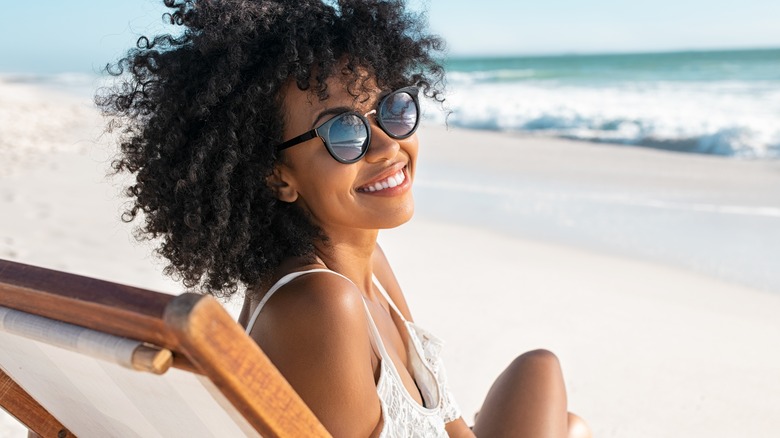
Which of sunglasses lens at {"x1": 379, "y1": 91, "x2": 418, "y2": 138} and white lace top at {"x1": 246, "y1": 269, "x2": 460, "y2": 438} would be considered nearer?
white lace top at {"x1": 246, "y1": 269, "x2": 460, "y2": 438}

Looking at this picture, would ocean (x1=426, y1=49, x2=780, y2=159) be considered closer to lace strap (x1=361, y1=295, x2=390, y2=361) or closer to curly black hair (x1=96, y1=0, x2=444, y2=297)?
curly black hair (x1=96, y1=0, x2=444, y2=297)

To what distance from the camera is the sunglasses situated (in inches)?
80.9

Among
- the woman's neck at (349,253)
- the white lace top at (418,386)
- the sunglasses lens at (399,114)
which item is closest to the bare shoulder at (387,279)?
the white lace top at (418,386)

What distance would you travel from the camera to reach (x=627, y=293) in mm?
5426

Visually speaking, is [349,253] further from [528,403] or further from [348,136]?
[528,403]

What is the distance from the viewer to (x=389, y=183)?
2.17m

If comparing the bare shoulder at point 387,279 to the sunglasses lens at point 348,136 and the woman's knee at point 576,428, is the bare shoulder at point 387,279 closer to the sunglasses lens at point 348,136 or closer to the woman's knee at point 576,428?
the sunglasses lens at point 348,136

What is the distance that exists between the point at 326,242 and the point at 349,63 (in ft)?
1.46

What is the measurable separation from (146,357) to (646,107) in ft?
63.7

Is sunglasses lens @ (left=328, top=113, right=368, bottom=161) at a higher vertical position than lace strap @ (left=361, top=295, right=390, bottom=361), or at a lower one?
higher

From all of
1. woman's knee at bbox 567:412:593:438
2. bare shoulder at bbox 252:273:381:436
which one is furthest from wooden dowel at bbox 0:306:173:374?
woman's knee at bbox 567:412:593:438

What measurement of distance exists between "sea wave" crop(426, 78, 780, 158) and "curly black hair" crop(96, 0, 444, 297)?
7696 mm

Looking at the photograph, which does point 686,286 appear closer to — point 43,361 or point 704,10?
point 43,361

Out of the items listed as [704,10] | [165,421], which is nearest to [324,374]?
[165,421]
